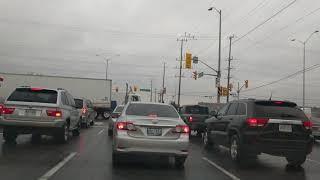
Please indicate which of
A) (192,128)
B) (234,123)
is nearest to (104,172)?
(234,123)

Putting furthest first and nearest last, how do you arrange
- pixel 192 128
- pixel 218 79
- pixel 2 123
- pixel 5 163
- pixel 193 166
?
pixel 218 79
pixel 192 128
pixel 2 123
pixel 193 166
pixel 5 163

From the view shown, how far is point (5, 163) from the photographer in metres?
12.1

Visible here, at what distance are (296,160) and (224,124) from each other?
265cm

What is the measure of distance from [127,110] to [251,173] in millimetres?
3295

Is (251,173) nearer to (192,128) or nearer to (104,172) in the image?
→ (104,172)

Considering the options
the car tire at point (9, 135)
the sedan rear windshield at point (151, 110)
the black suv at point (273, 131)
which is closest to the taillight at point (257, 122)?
the black suv at point (273, 131)

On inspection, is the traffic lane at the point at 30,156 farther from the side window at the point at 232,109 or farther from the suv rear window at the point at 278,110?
the suv rear window at the point at 278,110

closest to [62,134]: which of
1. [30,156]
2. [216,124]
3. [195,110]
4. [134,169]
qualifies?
[30,156]

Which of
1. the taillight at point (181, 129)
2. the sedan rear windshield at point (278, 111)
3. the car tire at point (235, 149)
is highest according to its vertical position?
the sedan rear windshield at point (278, 111)

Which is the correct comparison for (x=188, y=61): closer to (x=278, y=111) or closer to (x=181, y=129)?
(x=278, y=111)

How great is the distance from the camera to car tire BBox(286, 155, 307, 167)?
13495mm

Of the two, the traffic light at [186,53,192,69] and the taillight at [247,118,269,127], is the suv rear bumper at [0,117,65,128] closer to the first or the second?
the taillight at [247,118,269,127]

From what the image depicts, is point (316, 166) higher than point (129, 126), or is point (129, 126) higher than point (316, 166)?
point (129, 126)

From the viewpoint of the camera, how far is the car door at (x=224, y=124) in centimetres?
1512
